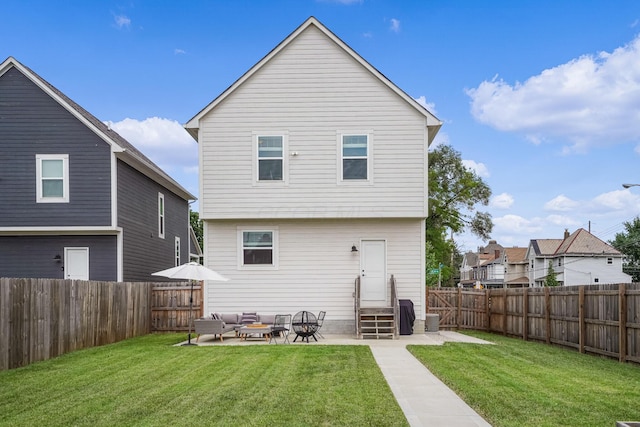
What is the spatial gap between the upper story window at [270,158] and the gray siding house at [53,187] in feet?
16.1

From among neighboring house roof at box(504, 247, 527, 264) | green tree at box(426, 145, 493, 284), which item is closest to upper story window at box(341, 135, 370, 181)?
green tree at box(426, 145, 493, 284)

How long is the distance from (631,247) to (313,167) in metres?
49.2

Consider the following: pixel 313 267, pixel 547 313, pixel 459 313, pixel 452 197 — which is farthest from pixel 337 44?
pixel 452 197

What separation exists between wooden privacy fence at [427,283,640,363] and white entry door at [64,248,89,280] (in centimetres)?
1222

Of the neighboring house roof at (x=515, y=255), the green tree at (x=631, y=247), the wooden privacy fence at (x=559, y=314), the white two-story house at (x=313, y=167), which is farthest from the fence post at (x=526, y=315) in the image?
the neighboring house roof at (x=515, y=255)

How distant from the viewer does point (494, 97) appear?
1011 inches

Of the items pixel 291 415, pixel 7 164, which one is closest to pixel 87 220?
pixel 7 164

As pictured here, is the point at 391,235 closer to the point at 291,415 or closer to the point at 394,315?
the point at 394,315

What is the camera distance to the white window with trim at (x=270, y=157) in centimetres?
1680

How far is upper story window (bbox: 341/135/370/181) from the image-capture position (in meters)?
16.8

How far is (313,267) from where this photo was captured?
16.9m

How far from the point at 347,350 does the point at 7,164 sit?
42.5 feet

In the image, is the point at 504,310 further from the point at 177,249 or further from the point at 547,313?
the point at 177,249

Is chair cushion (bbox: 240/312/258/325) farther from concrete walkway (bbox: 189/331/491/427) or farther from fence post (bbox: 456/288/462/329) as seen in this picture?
fence post (bbox: 456/288/462/329)
